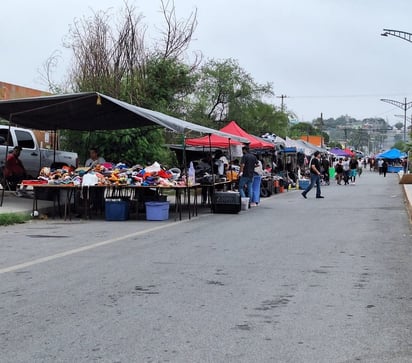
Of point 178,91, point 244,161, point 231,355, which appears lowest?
point 231,355

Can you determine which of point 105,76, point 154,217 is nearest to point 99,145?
point 105,76

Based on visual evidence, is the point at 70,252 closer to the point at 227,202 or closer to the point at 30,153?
the point at 227,202

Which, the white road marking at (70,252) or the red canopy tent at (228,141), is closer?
the white road marking at (70,252)

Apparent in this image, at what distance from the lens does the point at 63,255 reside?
9406 millimetres

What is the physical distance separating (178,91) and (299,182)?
823cm

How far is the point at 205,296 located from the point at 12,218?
8556mm

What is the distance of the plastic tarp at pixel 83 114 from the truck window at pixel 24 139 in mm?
1152

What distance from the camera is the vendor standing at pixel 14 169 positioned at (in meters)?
18.4

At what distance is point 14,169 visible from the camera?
18641 millimetres

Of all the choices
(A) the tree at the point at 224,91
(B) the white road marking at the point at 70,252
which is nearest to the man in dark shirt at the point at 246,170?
(B) the white road marking at the point at 70,252

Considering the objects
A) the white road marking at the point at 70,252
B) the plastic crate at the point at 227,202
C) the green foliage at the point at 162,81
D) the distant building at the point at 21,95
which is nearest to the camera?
the white road marking at the point at 70,252

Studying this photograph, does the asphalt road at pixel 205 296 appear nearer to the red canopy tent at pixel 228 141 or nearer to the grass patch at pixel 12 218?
the grass patch at pixel 12 218

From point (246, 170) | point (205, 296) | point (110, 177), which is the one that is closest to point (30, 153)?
point (110, 177)

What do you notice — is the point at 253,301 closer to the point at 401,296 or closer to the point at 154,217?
the point at 401,296
